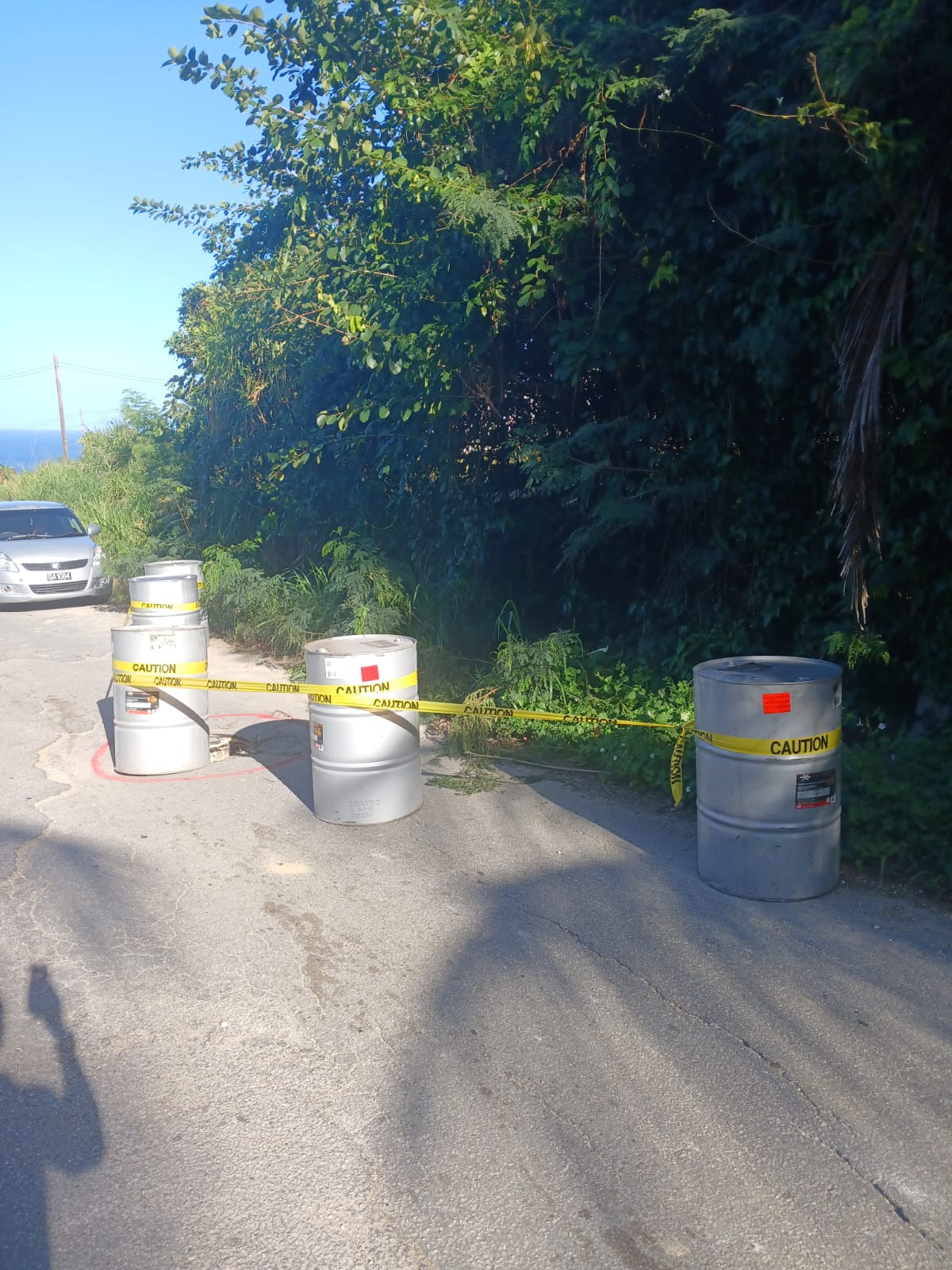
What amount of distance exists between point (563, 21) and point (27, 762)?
701cm

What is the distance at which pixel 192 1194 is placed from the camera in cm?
320

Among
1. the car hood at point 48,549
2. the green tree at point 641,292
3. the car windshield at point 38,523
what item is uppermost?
the green tree at point 641,292

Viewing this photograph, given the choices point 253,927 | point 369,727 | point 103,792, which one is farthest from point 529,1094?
point 103,792

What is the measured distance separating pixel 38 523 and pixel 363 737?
14.2 metres

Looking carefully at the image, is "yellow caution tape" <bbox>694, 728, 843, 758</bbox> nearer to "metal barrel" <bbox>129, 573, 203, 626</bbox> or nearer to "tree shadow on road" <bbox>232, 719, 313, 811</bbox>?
"tree shadow on road" <bbox>232, 719, 313, 811</bbox>

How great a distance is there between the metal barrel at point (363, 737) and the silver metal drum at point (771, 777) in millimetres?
1908

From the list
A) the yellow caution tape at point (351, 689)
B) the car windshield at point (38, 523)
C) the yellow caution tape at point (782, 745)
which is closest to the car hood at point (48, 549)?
the car windshield at point (38, 523)

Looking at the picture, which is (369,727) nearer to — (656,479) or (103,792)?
(103,792)

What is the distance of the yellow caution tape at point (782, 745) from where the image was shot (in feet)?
16.5

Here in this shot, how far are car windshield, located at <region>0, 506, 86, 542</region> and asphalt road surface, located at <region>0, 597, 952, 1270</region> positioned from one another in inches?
514

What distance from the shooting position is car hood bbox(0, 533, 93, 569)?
669 inches

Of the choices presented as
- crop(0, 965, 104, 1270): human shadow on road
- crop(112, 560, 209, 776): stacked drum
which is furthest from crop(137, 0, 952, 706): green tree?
crop(0, 965, 104, 1270): human shadow on road

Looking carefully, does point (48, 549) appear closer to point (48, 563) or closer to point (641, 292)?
point (48, 563)

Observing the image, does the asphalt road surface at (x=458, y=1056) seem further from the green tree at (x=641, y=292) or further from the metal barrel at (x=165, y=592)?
the metal barrel at (x=165, y=592)
